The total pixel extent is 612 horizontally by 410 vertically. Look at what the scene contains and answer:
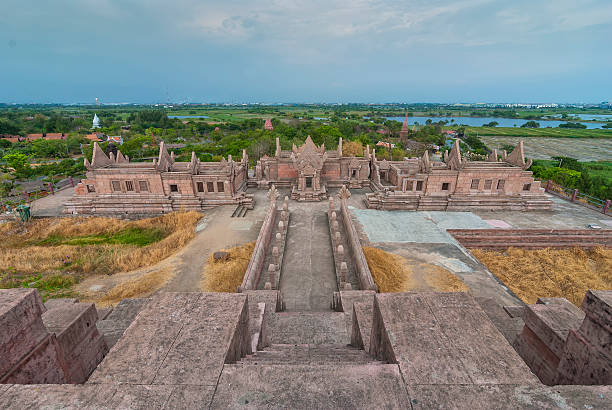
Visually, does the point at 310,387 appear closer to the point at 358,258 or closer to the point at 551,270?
the point at 358,258

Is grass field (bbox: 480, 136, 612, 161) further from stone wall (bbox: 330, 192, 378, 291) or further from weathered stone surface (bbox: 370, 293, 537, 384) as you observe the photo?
weathered stone surface (bbox: 370, 293, 537, 384)

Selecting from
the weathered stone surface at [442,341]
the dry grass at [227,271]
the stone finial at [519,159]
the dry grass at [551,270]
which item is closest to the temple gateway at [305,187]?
the stone finial at [519,159]

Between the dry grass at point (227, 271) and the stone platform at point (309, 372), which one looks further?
the dry grass at point (227, 271)

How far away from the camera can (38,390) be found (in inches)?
132

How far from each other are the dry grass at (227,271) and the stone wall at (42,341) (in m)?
9.07

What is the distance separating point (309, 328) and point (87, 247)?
19370 millimetres

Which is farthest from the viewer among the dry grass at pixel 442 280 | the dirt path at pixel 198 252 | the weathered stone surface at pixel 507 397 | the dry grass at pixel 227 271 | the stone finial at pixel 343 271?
the dirt path at pixel 198 252

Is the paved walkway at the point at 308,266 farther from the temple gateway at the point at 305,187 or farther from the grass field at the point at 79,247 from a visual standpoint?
the grass field at the point at 79,247

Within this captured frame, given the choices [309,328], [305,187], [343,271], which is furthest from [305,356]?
[305,187]

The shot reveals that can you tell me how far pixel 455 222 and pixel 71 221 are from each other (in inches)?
1317

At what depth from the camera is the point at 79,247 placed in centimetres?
2052

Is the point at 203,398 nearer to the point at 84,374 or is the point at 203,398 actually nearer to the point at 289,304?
the point at 84,374

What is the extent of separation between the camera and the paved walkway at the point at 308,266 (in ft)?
44.9

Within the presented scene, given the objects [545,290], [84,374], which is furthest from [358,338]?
[545,290]
